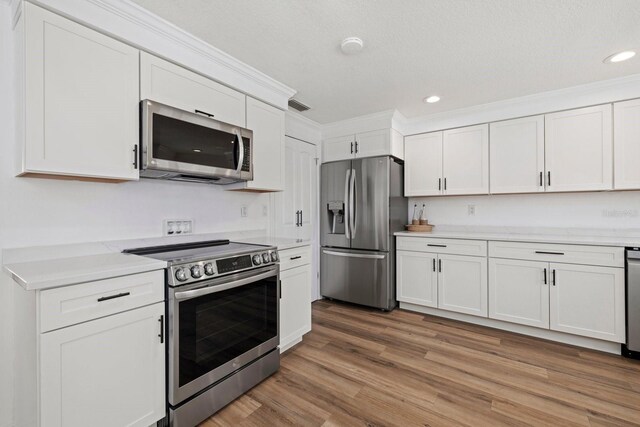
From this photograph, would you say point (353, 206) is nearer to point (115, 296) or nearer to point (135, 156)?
point (135, 156)

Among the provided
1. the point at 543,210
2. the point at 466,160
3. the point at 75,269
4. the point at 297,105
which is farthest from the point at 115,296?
the point at 543,210

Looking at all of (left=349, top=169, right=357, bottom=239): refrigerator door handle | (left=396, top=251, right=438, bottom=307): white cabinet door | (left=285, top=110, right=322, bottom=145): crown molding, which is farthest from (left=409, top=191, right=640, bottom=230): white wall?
(left=285, top=110, right=322, bottom=145): crown molding

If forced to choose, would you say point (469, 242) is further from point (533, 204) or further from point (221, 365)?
point (221, 365)

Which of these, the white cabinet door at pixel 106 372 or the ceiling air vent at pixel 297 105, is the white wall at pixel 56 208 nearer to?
the white cabinet door at pixel 106 372

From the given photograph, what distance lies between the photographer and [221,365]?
1.79 meters

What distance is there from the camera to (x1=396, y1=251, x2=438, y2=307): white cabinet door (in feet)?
10.9

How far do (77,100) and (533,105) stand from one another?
13.0 feet

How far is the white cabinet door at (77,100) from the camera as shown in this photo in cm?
141

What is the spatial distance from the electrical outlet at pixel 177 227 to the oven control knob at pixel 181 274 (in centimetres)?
74

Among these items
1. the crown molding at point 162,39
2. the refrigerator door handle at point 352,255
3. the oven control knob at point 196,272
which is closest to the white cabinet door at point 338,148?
the refrigerator door handle at point 352,255

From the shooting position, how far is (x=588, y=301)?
2.51 m

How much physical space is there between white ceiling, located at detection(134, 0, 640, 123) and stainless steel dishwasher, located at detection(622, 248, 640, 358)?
5.39ft

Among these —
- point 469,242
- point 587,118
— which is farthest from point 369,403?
point 587,118

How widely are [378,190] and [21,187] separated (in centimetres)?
308
